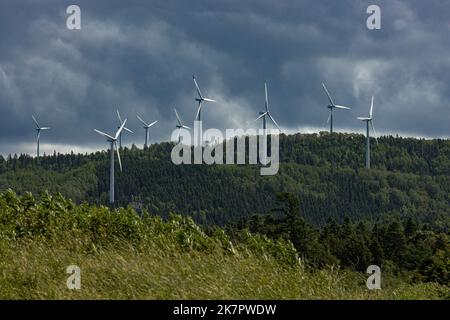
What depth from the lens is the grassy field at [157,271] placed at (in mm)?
17406

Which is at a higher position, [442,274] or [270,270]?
[270,270]

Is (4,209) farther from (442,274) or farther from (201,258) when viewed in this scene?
(442,274)

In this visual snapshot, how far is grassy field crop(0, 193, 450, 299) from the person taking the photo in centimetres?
1741

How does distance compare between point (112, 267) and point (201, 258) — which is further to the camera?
point (201, 258)

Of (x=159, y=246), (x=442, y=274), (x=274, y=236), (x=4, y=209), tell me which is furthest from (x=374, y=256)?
(x=159, y=246)

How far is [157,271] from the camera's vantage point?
18453 mm

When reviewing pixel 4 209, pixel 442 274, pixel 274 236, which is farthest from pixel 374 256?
pixel 4 209
